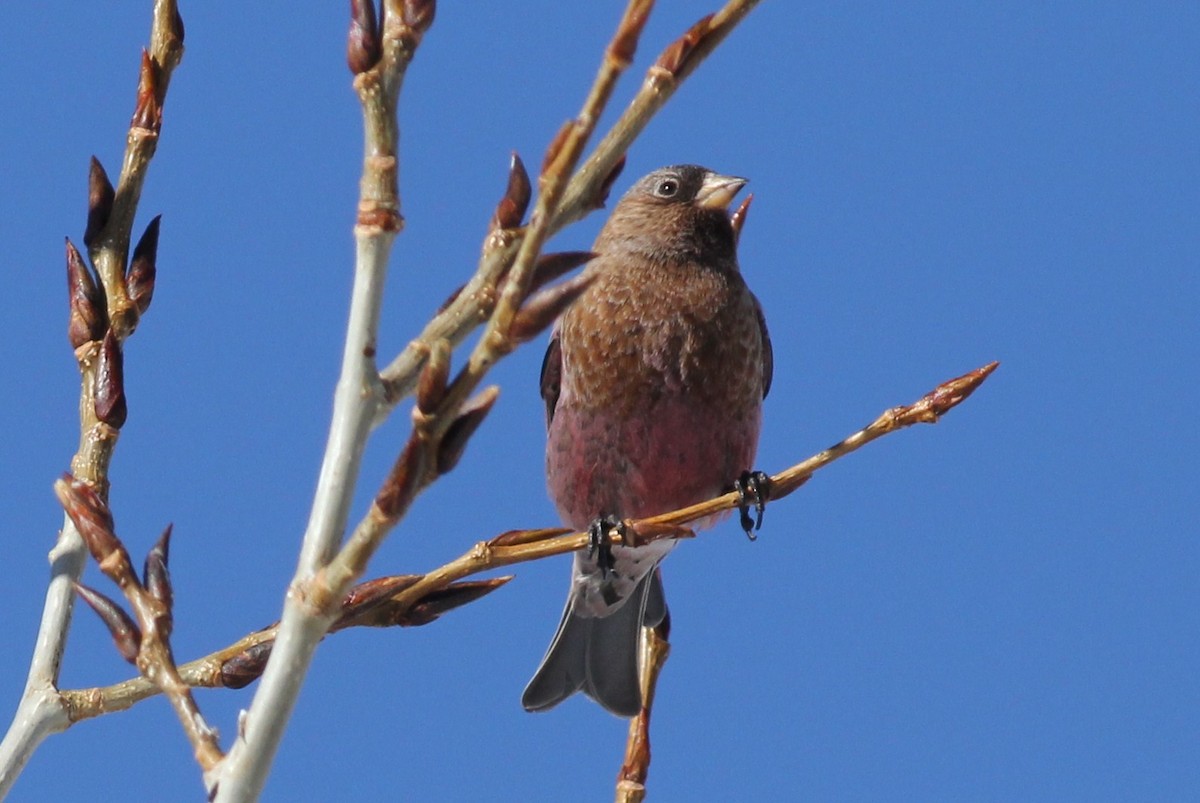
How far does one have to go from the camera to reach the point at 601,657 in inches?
239

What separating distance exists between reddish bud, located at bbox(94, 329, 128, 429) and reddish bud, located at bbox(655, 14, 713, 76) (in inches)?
51.4

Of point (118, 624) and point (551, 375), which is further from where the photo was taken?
point (551, 375)

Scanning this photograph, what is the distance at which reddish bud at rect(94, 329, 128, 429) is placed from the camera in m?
2.96

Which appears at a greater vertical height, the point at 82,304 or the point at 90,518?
the point at 82,304

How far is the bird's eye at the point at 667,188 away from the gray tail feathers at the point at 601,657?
62.9 inches

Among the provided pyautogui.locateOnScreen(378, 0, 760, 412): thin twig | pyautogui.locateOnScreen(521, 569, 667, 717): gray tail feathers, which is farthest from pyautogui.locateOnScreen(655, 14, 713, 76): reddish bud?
pyautogui.locateOnScreen(521, 569, 667, 717): gray tail feathers

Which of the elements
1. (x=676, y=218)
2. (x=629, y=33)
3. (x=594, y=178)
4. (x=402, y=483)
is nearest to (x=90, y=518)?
(x=402, y=483)

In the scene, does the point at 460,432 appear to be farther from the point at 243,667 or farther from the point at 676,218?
the point at 676,218

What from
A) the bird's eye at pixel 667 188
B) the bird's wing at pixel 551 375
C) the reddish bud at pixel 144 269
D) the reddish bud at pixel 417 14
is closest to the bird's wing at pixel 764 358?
the bird's wing at pixel 551 375

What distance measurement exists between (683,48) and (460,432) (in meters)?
0.67

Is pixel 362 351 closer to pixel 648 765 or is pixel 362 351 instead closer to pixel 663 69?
pixel 663 69

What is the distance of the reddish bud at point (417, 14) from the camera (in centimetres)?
242

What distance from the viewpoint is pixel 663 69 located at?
88.9 inches

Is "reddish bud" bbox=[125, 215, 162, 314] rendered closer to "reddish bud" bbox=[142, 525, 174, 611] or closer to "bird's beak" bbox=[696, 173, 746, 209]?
"reddish bud" bbox=[142, 525, 174, 611]
